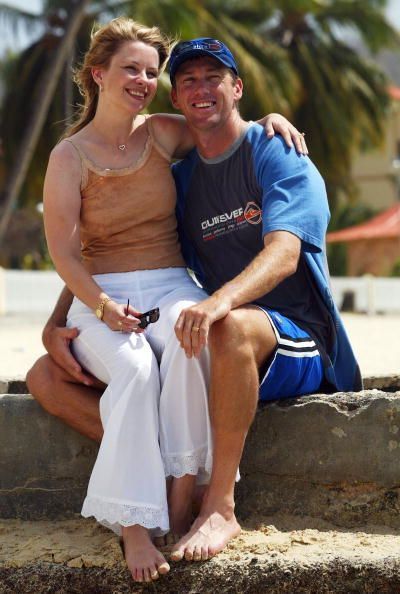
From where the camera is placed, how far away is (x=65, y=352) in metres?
3.74

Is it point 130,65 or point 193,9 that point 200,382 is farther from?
point 193,9

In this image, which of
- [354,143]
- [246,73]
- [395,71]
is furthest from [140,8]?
[395,71]

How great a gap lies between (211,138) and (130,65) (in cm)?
43

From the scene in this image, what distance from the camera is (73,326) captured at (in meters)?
3.82

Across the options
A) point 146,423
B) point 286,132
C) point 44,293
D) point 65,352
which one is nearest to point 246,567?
point 146,423

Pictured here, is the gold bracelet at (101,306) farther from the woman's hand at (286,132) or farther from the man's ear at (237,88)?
the man's ear at (237,88)

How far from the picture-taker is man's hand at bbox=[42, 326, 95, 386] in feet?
12.2

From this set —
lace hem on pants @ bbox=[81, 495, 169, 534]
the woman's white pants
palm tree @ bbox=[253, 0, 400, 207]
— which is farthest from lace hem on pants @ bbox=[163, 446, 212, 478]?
palm tree @ bbox=[253, 0, 400, 207]

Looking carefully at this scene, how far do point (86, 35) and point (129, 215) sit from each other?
64.7 feet

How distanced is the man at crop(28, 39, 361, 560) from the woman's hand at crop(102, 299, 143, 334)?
0.69 feet

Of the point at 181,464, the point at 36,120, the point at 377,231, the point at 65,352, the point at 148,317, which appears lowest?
the point at 377,231

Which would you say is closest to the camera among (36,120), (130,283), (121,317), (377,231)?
(121,317)

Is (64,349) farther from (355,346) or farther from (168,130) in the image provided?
(355,346)

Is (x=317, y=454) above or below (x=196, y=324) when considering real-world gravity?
below
